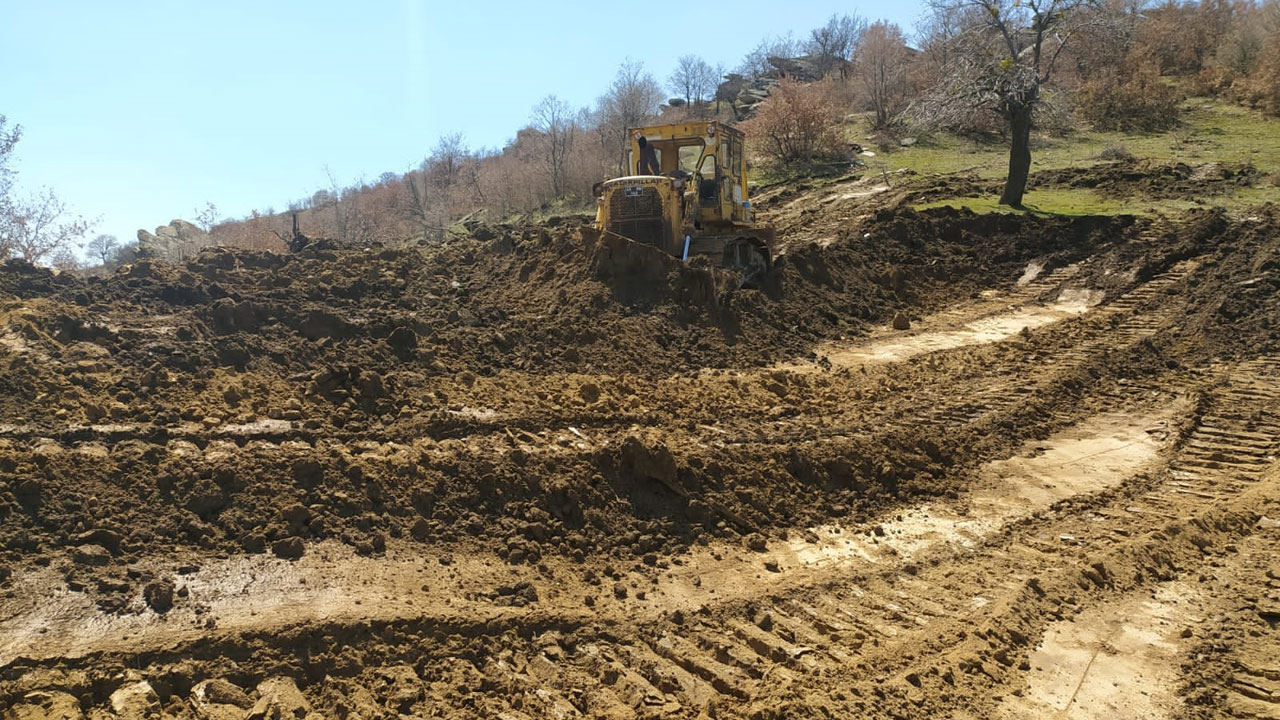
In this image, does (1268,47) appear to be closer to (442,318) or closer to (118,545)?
(442,318)

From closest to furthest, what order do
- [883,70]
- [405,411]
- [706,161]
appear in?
[405,411], [706,161], [883,70]

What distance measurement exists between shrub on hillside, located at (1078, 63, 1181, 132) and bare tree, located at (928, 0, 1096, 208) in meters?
7.55

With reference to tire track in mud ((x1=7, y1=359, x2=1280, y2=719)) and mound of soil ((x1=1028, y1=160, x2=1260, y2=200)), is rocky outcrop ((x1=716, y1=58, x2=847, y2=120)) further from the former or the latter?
tire track in mud ((x1=7, y1=359, x2=1280, y2=719))

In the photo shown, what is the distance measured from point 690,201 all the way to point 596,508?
28.5 ft

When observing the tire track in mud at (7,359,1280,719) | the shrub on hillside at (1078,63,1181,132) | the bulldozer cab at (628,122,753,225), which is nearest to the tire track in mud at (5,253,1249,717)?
A: the tire track in mud at (7,359,1280,719)

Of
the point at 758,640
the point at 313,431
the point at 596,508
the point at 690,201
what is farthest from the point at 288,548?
the point at 690,201

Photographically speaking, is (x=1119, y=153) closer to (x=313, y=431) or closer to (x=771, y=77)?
(x=313, y=431)

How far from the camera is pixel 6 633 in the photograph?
4.30 metres

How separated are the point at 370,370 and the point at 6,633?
13.0 ft

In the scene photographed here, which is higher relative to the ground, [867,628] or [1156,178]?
[1156,178]

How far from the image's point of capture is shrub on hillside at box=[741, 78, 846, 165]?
2673 cm

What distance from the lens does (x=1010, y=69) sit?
18.2 meters

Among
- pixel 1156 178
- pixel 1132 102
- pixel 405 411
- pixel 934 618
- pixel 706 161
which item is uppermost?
pixel 1132 102

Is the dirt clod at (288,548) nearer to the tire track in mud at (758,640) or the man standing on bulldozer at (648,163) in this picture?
the tire track in mud at (758,640)
